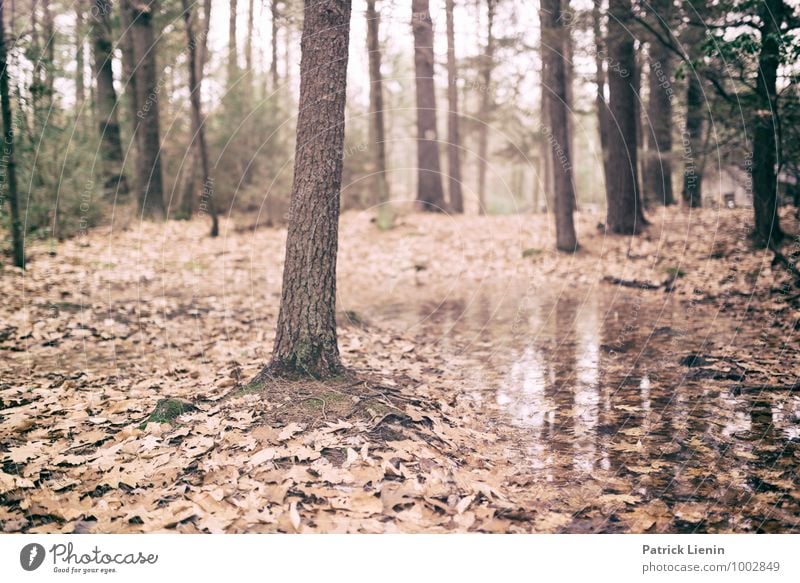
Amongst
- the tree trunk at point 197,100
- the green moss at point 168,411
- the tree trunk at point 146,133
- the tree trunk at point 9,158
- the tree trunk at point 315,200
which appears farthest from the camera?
the tree trunk at point 146,133

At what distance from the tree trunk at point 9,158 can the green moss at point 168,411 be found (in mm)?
6634

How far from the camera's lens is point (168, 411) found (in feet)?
15.1

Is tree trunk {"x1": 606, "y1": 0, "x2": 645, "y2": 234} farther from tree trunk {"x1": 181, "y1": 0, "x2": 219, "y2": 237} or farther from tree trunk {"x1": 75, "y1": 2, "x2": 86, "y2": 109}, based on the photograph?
tree trunk {"x1": 75, "y1": 2, "x2": 86, "y2": 109}

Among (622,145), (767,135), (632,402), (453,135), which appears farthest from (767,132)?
(453,135)

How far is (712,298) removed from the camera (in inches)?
349

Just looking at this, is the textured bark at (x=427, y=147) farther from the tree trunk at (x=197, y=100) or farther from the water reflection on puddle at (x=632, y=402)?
the water reflection on puddle at (x=632, y=402)

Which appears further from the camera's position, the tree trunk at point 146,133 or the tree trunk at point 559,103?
the tree trunk at point 146,133

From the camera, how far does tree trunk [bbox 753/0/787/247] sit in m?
8.05

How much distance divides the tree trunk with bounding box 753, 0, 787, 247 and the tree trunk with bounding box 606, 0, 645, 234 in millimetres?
2872

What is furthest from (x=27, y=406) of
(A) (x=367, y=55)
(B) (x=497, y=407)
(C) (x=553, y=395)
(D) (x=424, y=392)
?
(A) (x=367, y=55)

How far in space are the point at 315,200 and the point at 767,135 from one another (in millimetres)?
7718

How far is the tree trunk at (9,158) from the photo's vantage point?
9016mm

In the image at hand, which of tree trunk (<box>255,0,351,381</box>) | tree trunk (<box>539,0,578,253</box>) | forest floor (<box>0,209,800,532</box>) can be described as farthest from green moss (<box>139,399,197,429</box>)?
tree trunk (<box>539,0,578,253</box>)

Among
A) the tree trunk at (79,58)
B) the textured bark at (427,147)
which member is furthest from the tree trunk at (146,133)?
the textured bark at (427,147)
